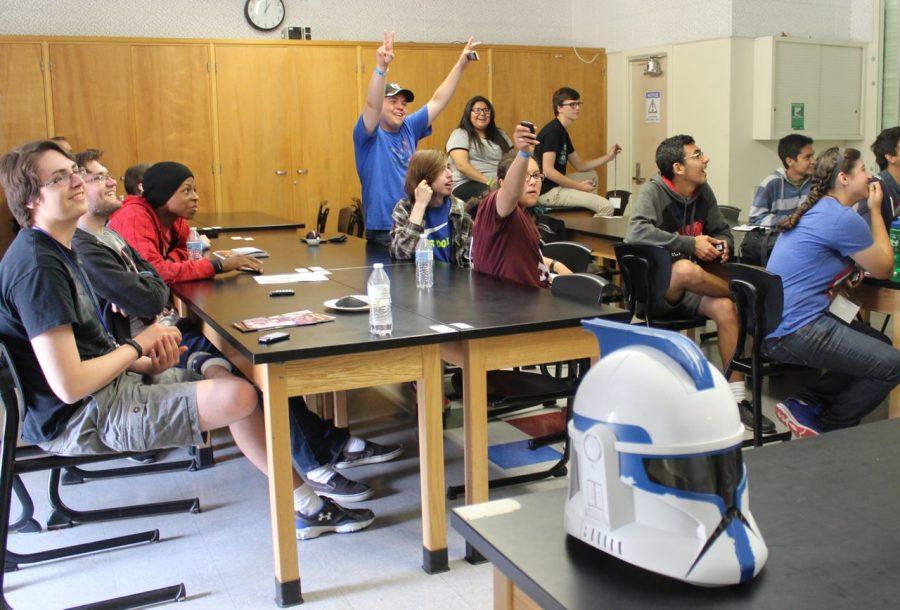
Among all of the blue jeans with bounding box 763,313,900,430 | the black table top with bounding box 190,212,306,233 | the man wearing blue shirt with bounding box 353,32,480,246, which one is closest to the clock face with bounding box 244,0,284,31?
the black table top with bounding box 190,212,306,233

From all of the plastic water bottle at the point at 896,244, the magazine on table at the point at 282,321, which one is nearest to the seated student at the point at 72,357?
the magazine on table at the point at 282,321

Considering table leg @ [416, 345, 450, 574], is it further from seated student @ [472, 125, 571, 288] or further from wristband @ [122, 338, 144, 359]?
seated student @ [472, 125, 571, 288]

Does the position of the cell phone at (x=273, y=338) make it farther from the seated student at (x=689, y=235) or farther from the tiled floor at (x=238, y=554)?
the seated student at (x=689, y=235)

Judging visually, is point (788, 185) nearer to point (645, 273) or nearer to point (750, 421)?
point (645, 273)

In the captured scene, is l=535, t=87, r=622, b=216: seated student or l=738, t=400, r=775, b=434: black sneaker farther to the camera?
l=535, t=87, r=622, b=216: seated student

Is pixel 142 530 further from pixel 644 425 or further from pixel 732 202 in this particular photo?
pixel 732 202

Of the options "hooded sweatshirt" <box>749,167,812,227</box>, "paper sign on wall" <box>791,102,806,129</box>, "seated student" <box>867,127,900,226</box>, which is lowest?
"hooded sweatshirt" <box>749,167,812,227</box>

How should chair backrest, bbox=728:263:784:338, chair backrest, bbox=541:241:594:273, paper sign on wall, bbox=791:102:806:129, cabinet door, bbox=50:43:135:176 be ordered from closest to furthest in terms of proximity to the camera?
1. chair backrest, bbox=728:263:784:338
2. chair backrest, bbox=541:241:594:273
3. cabinet door, bbox=50:43:135:176
4. paper sign on wall, bbox=791:102:806:129

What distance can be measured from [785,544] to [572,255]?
3036 mm

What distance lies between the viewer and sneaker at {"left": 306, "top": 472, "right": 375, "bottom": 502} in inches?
132

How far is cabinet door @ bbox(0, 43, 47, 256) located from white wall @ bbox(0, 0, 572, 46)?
0.34m

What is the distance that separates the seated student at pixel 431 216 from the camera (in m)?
4.07

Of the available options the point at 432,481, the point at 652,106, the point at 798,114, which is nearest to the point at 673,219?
the point at 432,481

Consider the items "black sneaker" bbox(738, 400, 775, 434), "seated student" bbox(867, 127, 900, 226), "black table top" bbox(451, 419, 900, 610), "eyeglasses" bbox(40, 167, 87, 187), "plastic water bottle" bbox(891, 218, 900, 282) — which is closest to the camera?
"black table top" bbox(451, 419, 900, 610)
